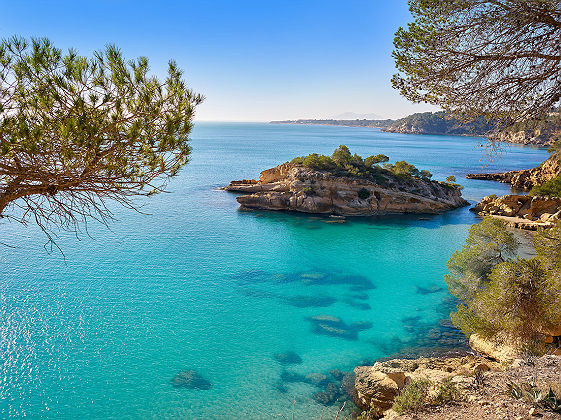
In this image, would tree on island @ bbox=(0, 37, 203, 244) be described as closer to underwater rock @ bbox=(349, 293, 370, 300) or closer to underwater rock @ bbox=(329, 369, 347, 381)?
underwater rock @ bbox=(329, 369, 347, 381)

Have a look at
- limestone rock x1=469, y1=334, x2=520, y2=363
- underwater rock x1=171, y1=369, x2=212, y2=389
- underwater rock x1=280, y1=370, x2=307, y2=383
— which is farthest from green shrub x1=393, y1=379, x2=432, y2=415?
underwater rock x1=171, y1=369, x2=212, y2=389

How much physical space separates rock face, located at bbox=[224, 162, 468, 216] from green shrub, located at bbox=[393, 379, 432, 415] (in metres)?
28.7

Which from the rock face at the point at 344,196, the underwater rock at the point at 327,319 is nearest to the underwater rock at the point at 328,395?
the underwater rock at the point at 327,319

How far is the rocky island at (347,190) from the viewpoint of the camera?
1486 inches

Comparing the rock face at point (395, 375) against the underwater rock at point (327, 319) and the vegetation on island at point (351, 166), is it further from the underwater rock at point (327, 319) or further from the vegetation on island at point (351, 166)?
the vegetation on island at point (351, 166)

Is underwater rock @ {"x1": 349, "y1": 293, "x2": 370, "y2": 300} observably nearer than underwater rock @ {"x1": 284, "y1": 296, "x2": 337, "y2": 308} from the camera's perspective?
No

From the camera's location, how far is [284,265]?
2477 centimetres

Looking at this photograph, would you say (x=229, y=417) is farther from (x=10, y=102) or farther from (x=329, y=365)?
(x=10, y=102)

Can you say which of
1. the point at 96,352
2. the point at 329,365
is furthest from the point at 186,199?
the point at 329,365

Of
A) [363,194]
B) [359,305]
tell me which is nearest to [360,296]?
[359,305]

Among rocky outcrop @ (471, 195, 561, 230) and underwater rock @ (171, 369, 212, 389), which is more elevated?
rocky outcrop @ (471, 195, 561, 230)

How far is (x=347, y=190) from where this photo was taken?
125ft

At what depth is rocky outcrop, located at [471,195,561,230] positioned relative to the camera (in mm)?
32188

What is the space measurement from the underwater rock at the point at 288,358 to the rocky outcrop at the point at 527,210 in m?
27.4
